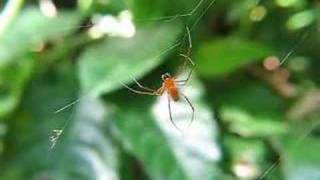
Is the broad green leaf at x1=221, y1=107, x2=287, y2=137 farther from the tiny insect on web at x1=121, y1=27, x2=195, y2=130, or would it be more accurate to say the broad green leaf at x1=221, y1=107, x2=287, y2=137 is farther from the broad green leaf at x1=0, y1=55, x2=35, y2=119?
the broad green leaf at x1=0, y1=55, x2=35, y2=119

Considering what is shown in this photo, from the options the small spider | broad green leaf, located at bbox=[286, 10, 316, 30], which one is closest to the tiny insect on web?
the small spider

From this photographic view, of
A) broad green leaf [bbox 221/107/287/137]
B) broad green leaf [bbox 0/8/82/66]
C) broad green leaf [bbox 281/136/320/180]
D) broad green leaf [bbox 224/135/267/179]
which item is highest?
broad green leaf [bbox 0/8/82/66]

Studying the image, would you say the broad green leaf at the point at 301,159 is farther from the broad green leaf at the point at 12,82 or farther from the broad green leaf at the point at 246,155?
the broad green leaf at the point at 12,82

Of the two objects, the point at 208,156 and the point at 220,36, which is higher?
the point at 220,36

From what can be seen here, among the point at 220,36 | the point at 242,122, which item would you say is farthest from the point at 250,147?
the point at 220,36

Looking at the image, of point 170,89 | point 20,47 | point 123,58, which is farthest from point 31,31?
point 170,89

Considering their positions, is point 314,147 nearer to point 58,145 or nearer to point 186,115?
point 186,115

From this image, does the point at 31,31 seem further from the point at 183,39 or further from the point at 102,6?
the point at 183,39
